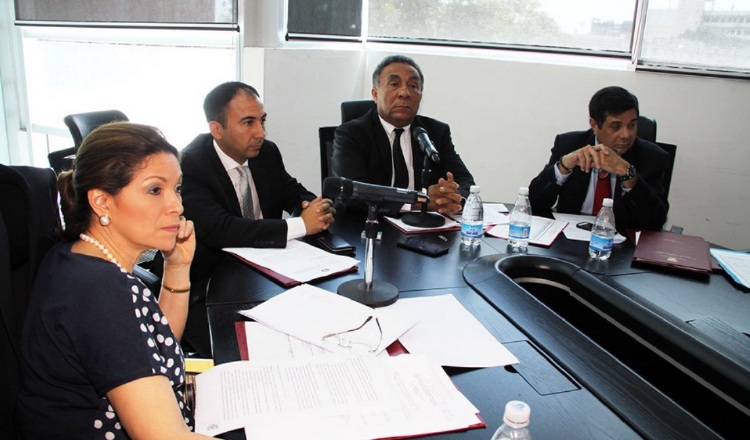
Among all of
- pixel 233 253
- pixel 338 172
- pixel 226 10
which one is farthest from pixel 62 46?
pixel 233 253

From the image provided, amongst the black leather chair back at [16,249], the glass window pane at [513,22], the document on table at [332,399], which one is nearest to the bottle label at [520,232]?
the document on table at [332,399]

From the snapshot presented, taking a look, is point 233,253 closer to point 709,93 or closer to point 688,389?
point 688,389

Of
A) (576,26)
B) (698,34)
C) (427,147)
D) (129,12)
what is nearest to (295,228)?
(427,147)

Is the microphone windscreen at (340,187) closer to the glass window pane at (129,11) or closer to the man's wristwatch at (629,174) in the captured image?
the man's wristwatch at (629,174)

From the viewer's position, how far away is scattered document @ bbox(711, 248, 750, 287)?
1793mm

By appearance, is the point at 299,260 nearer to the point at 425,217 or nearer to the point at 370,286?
the point at 370,286

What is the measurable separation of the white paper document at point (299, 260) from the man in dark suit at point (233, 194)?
0.16 feet

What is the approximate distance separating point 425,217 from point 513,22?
2178 millimetres

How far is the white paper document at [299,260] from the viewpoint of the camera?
1.61m

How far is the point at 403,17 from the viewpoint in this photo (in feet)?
13.1

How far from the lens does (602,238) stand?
6.20 feet

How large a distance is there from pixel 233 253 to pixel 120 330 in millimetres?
816

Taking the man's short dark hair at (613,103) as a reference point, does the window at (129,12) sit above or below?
above

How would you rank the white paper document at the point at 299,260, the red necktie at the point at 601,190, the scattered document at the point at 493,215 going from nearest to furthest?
the white paper document at the point at 299,260, the scattered document at the point at 493,215, the red necktie at the point at 601,190
